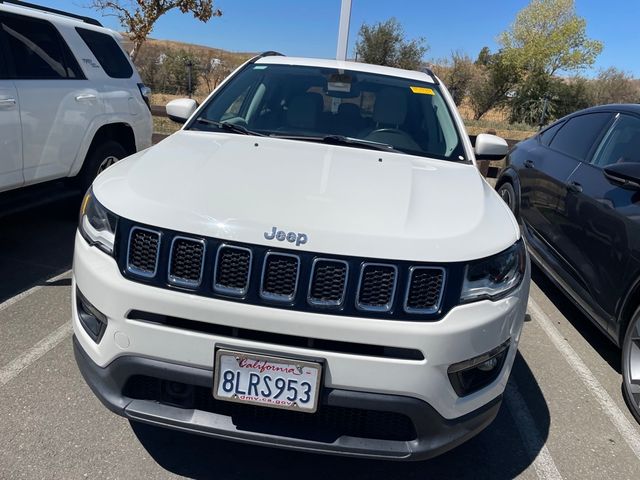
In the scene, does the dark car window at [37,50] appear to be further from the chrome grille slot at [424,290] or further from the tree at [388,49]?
the tree at [388,49]

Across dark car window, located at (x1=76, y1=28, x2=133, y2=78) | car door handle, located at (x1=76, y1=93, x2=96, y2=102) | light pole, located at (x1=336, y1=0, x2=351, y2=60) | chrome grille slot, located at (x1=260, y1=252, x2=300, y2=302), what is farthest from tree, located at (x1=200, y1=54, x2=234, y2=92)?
chrome grille slot, located at (x1=260, y1=252, x2=300, y2=302)

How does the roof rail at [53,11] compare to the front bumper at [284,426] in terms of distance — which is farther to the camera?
the roof rail at [53,11]

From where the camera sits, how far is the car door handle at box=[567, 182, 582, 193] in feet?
12.6

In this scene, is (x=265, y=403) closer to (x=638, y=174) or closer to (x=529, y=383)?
(x=529, y=383)

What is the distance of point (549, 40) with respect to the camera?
40781 millimetres

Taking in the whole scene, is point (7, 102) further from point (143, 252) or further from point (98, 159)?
point (143, 252)

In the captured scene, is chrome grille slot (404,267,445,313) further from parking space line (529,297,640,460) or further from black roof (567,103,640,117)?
black roof (567,103,640,117)

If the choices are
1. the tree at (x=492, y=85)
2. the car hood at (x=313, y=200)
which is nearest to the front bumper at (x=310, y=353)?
the car hood at (x=313, y=200)

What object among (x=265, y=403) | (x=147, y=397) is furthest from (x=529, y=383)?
(x=147, y=397)

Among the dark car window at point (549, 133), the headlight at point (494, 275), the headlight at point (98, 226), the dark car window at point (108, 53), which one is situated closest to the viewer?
the headlight at point (494, 275)

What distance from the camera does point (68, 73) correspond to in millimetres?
4758

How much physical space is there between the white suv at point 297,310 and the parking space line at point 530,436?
2.03 ft

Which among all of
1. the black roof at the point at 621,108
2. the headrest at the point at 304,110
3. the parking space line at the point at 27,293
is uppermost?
the black roof at the point at 621,108

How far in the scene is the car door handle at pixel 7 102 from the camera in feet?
12.9
